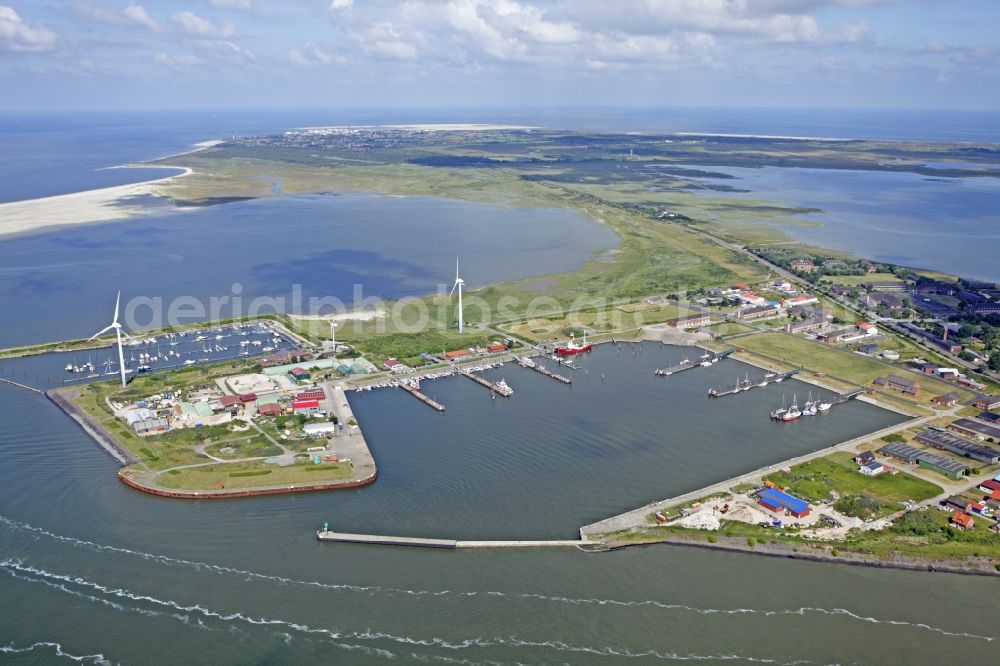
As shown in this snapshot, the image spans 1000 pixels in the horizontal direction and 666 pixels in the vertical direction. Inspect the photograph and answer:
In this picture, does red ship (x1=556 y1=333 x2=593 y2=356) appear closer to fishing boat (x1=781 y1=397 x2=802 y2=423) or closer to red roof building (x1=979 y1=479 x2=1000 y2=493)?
fishing boat (x1=781 y1=397 x2=802 y2=423)

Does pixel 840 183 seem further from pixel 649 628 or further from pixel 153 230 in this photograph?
pixel 649 628

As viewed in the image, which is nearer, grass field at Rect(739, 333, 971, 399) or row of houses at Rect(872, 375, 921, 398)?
row of houses at Rect(872, 375, 921, 398)

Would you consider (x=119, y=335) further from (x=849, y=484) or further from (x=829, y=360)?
(x=829, y=360)

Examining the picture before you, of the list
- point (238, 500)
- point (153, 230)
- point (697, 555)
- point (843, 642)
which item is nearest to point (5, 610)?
point (238, 500)

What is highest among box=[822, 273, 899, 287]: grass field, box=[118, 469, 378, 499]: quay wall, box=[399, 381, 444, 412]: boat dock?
box=[822, 273, 899, 287]: grass field

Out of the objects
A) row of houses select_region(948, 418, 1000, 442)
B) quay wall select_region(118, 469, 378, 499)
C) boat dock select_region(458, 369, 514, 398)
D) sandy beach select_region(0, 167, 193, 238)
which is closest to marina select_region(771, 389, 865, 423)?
row of houses select_region(948, 418, 1000, 442)

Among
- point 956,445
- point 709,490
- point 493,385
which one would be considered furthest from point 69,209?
point 956,445

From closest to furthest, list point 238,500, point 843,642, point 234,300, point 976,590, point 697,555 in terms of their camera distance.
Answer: point 843,642 < point 976,590 < point 697,555 < point 238,500 < point 234,300
